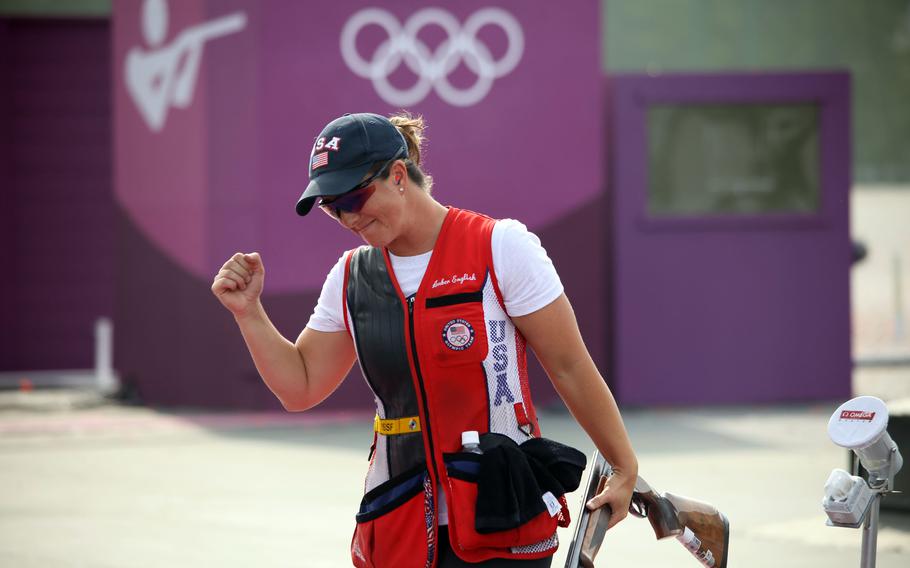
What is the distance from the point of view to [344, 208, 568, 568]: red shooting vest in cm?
336

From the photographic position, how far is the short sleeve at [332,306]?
3.64 meters

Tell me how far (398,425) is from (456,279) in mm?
378

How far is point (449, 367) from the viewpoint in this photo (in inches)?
132

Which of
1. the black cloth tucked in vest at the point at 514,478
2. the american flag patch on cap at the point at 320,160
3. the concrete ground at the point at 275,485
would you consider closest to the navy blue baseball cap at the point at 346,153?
the american flag patch on cap at the point at 320,160

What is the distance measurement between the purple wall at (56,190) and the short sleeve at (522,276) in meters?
13.5

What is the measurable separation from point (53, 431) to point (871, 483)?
28.9 ft

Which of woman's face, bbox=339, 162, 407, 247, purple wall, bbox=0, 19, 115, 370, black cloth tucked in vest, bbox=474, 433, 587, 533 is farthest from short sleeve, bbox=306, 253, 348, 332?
purple wall, bbox=0, 19, 115, 370

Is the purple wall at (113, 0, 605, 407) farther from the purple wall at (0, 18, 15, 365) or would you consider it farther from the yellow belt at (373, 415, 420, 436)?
the yellow belt at (373, 415, 420, 436)

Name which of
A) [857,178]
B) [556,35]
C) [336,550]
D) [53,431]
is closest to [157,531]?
[336,550]

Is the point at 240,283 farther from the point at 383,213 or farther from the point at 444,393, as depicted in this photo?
the point at 444,393

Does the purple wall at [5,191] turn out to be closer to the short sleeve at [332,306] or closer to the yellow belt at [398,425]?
the short sleeve at [332,306]

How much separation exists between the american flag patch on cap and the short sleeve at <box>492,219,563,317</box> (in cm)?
44

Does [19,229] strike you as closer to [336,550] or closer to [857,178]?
[336,550]

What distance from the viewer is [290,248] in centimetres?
1222
